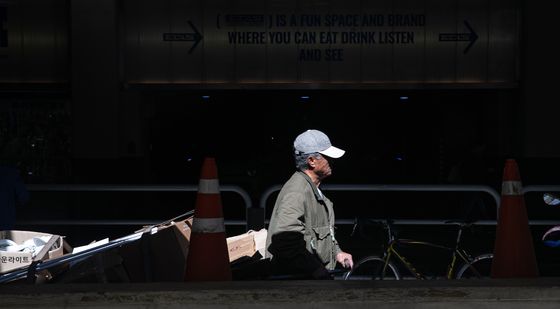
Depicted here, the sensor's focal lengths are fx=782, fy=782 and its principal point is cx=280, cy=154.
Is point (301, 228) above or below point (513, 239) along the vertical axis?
above

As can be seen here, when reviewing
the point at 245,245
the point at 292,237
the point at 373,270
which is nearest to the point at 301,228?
the point at 292,237

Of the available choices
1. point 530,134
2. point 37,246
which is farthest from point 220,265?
point 530,134

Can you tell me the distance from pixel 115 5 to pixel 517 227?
10.1m

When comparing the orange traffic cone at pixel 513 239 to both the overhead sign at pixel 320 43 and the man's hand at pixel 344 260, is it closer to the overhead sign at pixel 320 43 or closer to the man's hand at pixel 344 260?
the man's hand at pixel 344 260

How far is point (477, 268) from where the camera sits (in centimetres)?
710

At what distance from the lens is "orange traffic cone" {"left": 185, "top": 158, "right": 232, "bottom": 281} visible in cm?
446

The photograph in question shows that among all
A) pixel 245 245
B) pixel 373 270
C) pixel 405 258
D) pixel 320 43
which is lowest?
pixel 373 270

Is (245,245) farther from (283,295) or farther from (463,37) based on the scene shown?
(463,37)

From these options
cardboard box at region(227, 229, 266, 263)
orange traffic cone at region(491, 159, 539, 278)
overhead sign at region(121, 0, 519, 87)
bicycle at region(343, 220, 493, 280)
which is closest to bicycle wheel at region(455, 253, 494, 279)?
bicycle at region(343, 220, 493, 280)

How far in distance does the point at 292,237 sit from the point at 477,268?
3.30m

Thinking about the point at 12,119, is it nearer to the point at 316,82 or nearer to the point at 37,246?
the point at 316,82

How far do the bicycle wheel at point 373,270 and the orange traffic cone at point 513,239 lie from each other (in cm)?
240

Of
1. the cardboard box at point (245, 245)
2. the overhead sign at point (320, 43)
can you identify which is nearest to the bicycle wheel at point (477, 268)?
the cardboard box at point (245, 245)

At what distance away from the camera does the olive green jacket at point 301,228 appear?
4354 mm
